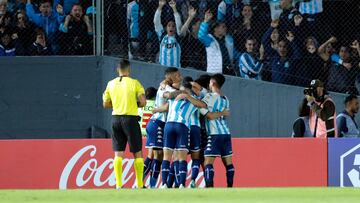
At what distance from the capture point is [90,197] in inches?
470

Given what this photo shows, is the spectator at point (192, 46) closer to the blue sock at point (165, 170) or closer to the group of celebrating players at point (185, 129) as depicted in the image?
the group of celebrating players at point (185, 129)

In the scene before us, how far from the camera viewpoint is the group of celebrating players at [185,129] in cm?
1537

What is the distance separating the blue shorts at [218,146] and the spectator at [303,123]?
74.1 inches

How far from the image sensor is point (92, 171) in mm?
17391

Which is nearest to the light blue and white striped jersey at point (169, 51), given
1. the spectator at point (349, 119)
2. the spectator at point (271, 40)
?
the spectator at point (271, 40)

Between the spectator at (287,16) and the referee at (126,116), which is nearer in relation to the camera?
the referee at (126,116)

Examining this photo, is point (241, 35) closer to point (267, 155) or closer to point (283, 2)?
point (283, 2)

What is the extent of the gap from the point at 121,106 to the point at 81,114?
4.05m

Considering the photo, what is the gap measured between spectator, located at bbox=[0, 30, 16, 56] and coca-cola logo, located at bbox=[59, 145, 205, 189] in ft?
8.40

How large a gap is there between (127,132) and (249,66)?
412 cm

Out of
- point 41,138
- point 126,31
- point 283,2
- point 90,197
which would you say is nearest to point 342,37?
point 283,2

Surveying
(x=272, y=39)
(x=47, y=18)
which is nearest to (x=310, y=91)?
(x=272, y=39)

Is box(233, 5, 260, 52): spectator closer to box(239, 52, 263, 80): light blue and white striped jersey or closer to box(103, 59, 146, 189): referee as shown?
box(239, 52, 263, 80): light blue and white striped jersey

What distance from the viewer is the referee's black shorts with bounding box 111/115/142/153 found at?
1475 centimetres
